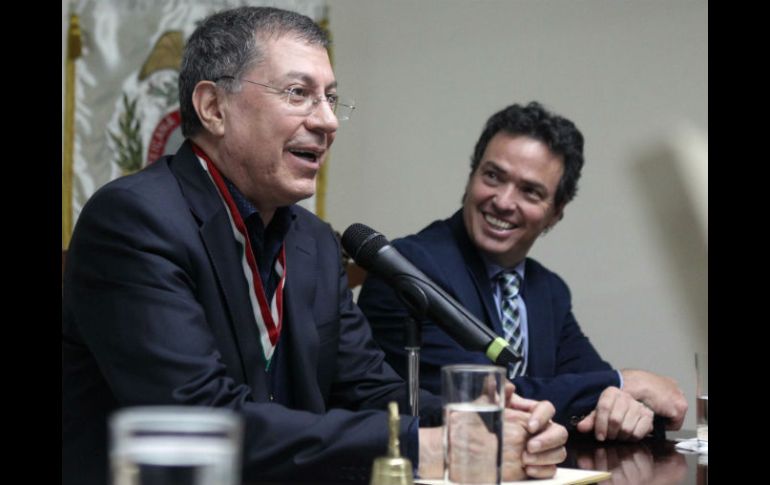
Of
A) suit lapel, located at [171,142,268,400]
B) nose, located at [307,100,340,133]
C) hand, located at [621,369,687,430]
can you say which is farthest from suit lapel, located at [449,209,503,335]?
suit lapel, located at [171,142,268,400]

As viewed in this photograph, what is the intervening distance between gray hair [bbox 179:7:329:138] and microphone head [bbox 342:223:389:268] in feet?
1.62

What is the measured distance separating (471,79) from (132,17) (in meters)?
1.36

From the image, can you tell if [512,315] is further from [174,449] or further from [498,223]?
[174,449]

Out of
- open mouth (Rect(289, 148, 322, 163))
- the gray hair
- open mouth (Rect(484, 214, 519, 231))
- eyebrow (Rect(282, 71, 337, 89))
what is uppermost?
the gray hair

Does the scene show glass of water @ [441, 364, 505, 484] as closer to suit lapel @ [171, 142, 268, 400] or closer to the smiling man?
suit lapel @ [171, 142, 268, 400]

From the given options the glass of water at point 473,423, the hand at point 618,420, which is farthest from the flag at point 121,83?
the glass of water at point 473,423

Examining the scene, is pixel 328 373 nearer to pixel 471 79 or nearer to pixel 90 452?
pixel 90 452

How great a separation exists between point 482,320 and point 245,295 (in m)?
1.12

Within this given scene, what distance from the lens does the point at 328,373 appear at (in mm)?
2385

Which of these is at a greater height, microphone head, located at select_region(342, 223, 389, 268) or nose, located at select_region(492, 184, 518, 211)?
nose, located at select_region(492, 184, 518, 211)

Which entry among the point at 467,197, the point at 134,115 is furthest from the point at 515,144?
the point at 134,115

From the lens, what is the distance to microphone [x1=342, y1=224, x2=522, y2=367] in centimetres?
182

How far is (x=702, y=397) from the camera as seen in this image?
7.86 feet

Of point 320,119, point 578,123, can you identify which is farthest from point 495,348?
point 578,123
